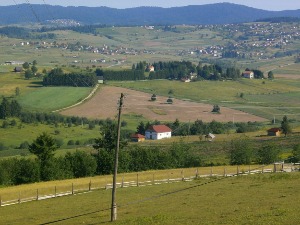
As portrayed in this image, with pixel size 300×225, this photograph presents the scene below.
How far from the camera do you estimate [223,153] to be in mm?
74812

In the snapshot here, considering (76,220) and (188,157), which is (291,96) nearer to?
(188,157)

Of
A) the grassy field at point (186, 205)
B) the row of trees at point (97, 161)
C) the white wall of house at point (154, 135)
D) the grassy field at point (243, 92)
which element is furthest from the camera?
the grassy field at point (243, 92)

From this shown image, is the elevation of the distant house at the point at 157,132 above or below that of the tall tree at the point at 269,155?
below

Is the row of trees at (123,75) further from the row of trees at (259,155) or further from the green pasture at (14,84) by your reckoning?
the row of trees at (259,155)

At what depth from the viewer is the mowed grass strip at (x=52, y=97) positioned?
121 meters

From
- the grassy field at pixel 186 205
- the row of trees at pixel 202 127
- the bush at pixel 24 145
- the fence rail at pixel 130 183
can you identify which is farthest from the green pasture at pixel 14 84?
the grassy field at pixel 186 205

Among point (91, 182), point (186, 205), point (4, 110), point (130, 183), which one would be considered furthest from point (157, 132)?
point (186, 205)

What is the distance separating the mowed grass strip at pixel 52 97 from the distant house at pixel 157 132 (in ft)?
85.6

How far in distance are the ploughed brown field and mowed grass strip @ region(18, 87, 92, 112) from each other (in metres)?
3.21

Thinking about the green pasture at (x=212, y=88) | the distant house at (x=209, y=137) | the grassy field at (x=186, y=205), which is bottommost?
the green pasture at (x=212, y=88)

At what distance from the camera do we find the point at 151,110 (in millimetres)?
123000

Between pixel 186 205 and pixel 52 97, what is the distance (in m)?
99.7

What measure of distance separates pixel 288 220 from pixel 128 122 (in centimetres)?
8936

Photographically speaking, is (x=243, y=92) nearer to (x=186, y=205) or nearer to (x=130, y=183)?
(x=130, y=183)
